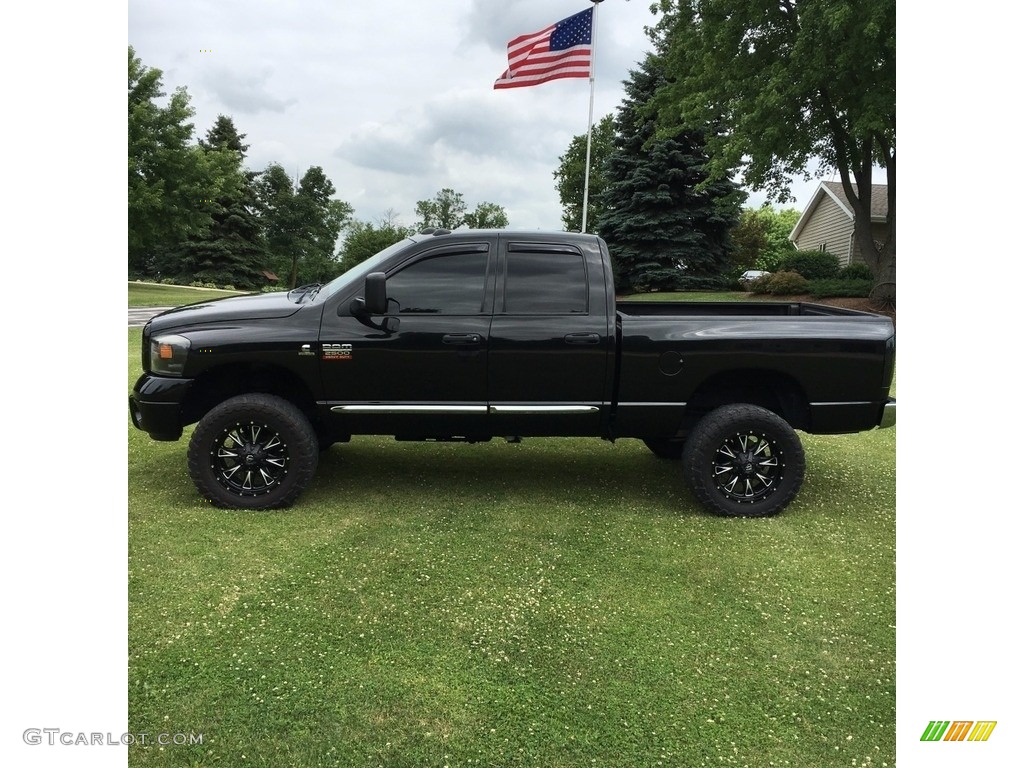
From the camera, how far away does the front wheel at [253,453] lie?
4441 millimetres

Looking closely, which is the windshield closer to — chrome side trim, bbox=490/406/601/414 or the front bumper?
the front bumper

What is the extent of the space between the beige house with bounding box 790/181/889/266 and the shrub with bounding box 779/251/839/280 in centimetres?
389

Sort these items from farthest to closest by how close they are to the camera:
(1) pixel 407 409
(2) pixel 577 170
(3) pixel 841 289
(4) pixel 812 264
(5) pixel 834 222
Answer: (2) pixel 577 170 → (5) pixel 834 222 → (4) pixel 812 264 → (3) pixel 841 289 → (1) pixel 407 409

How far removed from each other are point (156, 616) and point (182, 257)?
48010mm

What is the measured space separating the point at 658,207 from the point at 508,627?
80.7 ft

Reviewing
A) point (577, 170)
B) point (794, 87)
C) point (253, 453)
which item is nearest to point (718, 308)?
point (253, 453)

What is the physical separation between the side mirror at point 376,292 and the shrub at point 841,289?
20.1 meters

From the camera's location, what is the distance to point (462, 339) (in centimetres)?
450

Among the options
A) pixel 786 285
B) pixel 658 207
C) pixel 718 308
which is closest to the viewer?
pixel 718 308

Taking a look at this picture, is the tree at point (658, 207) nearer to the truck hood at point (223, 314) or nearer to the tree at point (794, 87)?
the tree at point (794, 87)

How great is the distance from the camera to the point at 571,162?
44.9 metres

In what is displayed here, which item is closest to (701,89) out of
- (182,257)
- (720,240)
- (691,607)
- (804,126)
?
(804,126)
